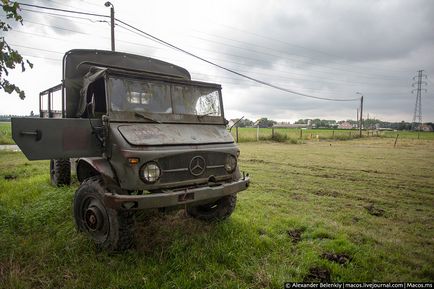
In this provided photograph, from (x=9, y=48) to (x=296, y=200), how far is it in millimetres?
5876

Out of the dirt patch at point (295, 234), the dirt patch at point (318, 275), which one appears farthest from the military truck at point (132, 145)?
the dirt patch at point (318, 275)

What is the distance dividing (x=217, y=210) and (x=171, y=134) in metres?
1.60

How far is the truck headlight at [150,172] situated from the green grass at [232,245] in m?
0.97

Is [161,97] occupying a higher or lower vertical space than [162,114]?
higher

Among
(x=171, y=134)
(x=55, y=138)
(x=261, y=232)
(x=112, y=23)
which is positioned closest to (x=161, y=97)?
(x=171, y=134)

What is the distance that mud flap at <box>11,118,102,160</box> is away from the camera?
3318mm

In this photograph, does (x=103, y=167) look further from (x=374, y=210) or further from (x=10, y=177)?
(x=10, y=177)

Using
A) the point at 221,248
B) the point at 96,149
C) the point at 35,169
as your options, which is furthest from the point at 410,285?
the point at 35,169

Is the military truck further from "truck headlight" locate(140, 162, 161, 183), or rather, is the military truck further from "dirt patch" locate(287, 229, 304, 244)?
"dirt patch" locate(287, 229, 304, 244)

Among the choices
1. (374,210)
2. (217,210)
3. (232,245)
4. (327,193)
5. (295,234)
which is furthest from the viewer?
(327,193)

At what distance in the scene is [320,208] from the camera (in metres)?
6.00

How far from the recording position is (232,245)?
13.0 ft

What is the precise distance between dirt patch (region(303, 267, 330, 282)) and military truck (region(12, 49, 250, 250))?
144 centimetres

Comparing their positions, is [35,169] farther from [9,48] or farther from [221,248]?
[221,248]
